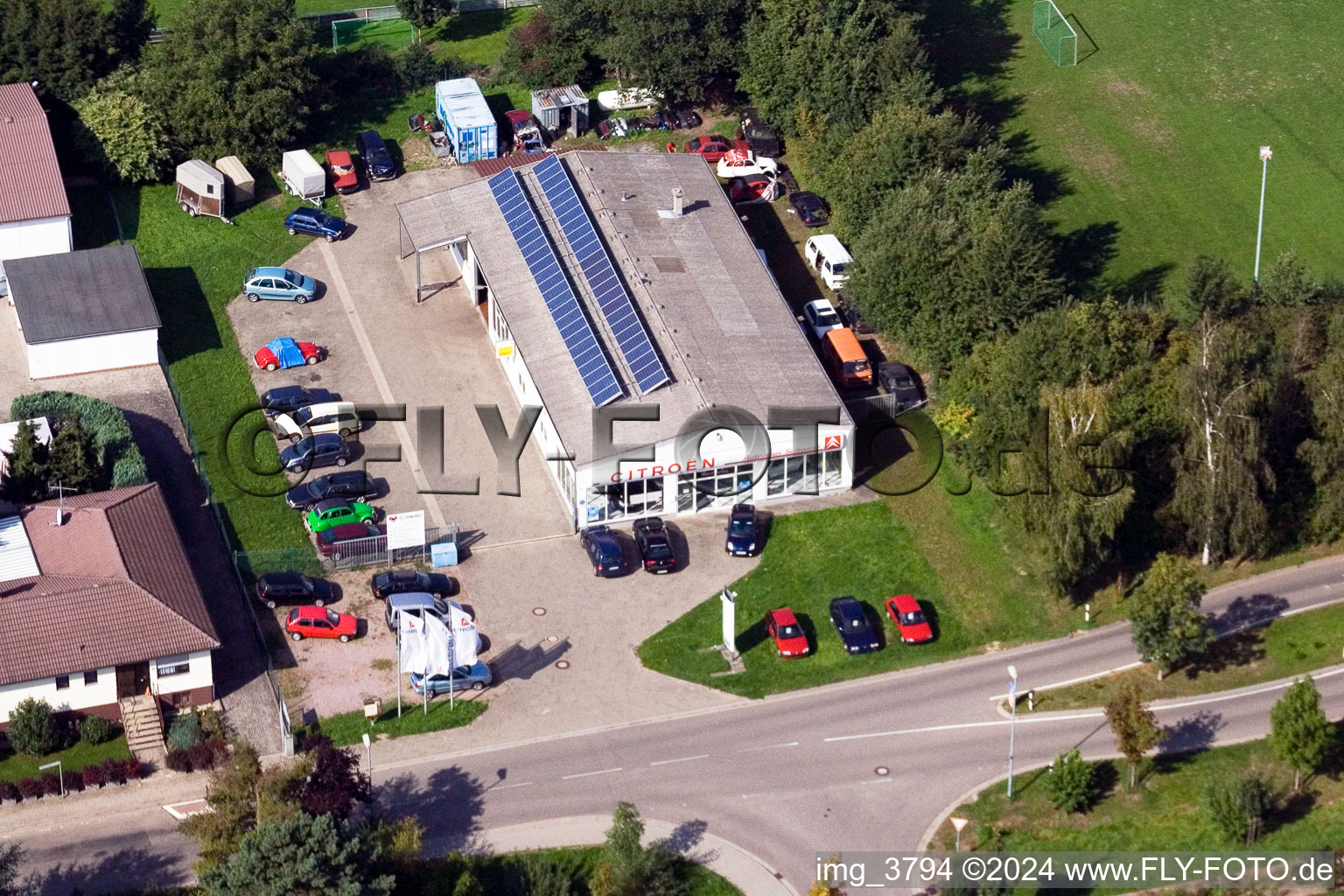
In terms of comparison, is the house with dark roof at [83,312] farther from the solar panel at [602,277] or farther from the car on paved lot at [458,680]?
the car on paved lot at [458,680]

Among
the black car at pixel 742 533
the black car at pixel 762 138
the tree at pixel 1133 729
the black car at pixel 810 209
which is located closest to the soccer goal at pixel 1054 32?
the black car at pixel 762 138

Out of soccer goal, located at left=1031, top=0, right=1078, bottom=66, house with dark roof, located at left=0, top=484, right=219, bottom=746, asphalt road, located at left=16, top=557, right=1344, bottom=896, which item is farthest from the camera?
soccer goal, located at left=1031, top=0, right=1078, bottom=66

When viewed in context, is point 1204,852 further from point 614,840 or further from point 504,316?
point 504,316

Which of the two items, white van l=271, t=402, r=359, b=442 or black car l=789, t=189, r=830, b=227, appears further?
black car l=789, t=189, r=830, b=227

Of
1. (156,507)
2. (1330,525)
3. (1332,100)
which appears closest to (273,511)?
(156,507)

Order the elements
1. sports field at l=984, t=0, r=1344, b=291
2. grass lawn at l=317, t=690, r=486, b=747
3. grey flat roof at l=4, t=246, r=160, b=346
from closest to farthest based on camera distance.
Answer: grass lawn at l=317, t=690, r=486, b=747
grey flat roof at l=4, t=246, r=160, b=346
sports field at l=984, t=0, r=1344, b=291

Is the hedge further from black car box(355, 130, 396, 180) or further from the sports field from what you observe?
the sports field

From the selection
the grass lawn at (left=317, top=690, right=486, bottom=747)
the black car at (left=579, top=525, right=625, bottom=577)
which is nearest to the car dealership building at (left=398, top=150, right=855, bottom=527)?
the black car at (left=579, top=525, right=625, bottom=577)

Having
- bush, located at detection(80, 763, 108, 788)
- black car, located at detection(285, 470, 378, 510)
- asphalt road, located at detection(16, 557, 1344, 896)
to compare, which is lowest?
asphalt road, located at detection(16, 557, 1344, 896)
